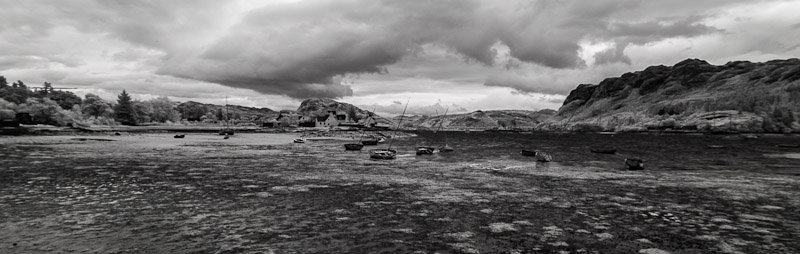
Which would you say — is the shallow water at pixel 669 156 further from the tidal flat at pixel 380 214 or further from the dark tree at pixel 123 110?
the dark tree at pixel 123 110

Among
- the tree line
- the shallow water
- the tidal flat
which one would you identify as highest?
the tree line

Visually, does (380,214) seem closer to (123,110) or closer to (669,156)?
(669,156)

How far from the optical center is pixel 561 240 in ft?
47.8

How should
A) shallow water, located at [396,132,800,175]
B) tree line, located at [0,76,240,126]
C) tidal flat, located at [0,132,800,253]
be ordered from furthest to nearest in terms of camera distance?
tree line, located at [0,76,240,126] → shallow water, located at [396,132,800,175] → tidal flat, located at [0,132,800,253]

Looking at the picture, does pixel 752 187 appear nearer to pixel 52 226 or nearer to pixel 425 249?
pixel 425 249

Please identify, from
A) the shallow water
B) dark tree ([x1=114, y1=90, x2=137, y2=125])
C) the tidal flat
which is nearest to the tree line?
dark tree ([x1=114, y1=90, x2=137, y2=125])

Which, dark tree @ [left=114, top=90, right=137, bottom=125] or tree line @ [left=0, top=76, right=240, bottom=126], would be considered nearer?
tree line @ [left=0, top=76, right=240, bottom=126]

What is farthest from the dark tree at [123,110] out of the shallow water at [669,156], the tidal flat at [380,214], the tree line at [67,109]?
the tidal flat at [380,214]

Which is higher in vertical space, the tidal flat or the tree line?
the tree line

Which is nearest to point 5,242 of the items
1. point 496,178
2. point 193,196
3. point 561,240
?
point 193,196

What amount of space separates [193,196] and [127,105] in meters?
195

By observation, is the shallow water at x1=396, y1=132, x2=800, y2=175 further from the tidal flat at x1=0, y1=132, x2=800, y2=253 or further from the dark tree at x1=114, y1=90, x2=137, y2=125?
the dark tree at x1=114, y1=90, x2=137, y2=125

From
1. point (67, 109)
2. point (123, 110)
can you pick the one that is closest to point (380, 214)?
point (123, 110)

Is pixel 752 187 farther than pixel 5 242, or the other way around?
pixel 752 187
